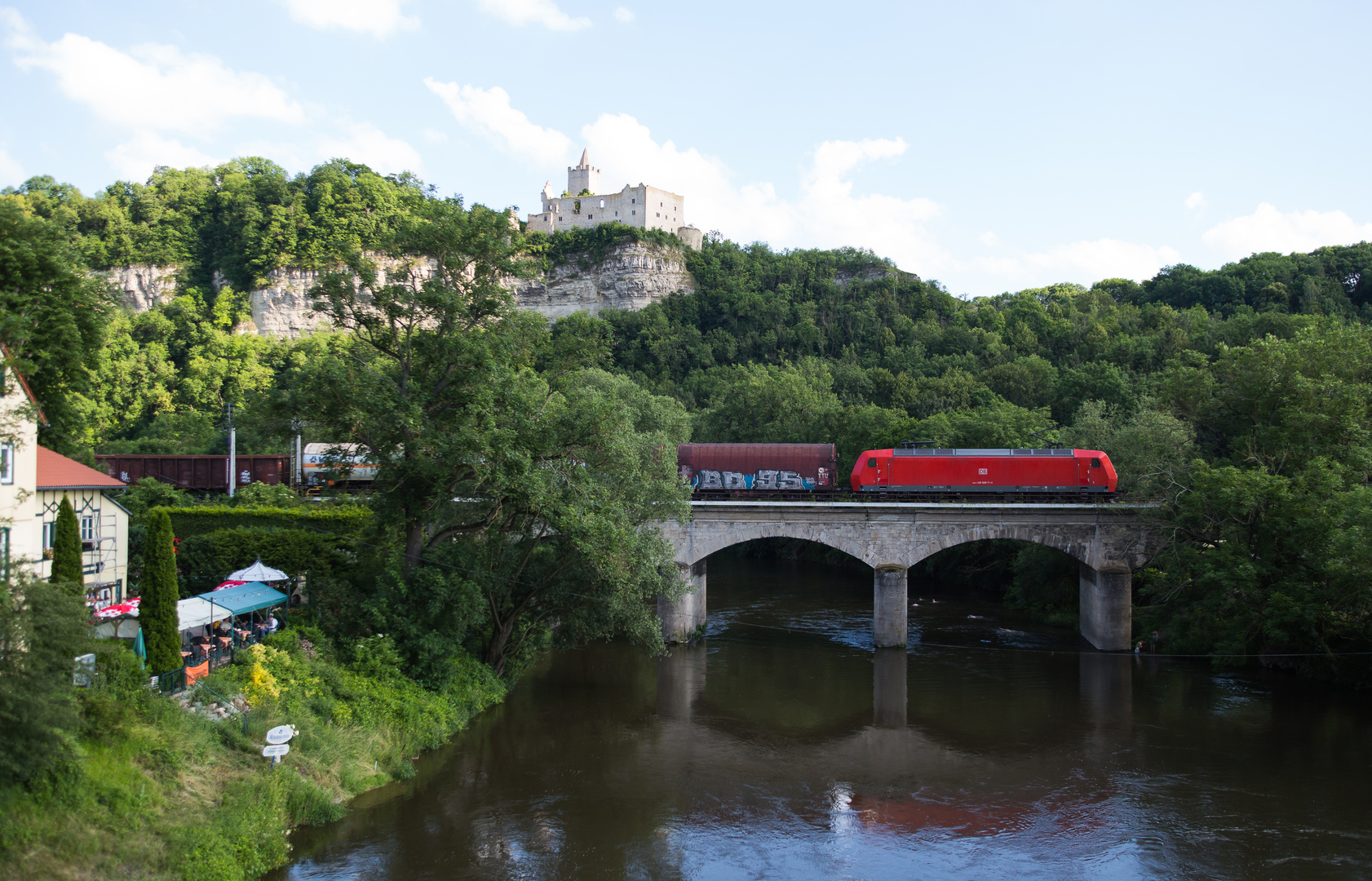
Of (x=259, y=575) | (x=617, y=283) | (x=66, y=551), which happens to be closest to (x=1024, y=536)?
(x=259, y=575)

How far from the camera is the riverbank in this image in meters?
13.6

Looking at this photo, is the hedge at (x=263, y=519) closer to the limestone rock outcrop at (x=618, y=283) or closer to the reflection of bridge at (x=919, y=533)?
the reflection of bridge at (x=919, y=533)

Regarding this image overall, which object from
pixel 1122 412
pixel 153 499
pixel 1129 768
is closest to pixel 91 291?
pixel 153 499

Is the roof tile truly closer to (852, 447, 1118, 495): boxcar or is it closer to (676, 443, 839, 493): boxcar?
(676, 443, 839, 493): boxcar

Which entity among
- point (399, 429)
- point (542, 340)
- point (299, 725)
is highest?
point (542, 340)

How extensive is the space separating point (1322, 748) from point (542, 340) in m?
25.9

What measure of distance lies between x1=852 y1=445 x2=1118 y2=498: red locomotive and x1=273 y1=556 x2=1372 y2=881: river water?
7.01m

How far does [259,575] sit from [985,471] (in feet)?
95.8

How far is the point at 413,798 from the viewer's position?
64.8ft

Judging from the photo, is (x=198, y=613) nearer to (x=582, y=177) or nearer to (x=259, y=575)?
(x=259, y=575)

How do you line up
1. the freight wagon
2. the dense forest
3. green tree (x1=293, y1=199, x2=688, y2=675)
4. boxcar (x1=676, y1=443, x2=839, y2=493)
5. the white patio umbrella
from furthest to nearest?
the freight wagon
boxcar (x1=676, y1=443, x2=839, y2=493)
the dense forest
the white patio umbrella
green tree (x1=293, y1=199, x2=688, y2=675)

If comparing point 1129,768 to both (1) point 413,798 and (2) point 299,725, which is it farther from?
(2) point 299,725

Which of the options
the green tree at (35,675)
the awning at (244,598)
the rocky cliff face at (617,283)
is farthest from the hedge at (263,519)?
the rocky cliff face at (617,283)

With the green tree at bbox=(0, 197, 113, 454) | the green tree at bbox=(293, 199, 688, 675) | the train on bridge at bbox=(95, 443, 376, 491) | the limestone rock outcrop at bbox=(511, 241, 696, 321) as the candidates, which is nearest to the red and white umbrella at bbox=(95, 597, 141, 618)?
the green tree at bbox=(0, 197, 113, 454)
